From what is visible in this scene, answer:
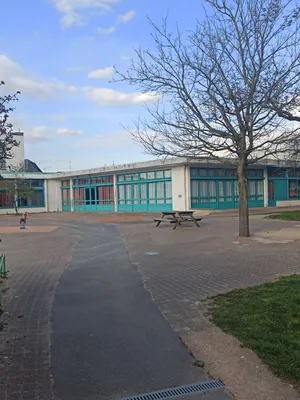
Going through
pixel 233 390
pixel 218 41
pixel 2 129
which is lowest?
pixel 233 390

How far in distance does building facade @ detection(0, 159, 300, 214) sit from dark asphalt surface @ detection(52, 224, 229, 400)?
64.5 ft

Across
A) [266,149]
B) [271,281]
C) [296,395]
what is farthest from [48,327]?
[266,149]

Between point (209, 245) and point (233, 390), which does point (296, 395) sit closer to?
point (233, 390)

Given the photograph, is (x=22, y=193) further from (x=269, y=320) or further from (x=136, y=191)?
(x=269, y=320)

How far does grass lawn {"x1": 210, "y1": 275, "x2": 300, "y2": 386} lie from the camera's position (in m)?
3.54

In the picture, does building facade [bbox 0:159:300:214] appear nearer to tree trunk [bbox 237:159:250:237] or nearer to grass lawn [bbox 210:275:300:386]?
tree trunk [bbox 237:159:250:237]

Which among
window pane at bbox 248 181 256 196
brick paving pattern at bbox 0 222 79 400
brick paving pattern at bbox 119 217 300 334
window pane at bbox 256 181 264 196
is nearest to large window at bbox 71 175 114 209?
window pane at bbox 248 181 256 196

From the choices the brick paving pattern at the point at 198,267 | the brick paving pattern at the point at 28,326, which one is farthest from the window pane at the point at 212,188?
the brick paving pattern at the point at 28,326

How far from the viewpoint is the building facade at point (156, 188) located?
2922 cm

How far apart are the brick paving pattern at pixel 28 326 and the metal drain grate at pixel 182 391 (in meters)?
0.82

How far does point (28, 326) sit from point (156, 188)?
87.7 ft

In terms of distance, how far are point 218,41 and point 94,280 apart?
8522 millimetres

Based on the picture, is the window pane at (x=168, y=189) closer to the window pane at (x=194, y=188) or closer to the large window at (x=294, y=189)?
the window pane at (x=194, y=188)

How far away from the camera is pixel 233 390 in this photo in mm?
3145
